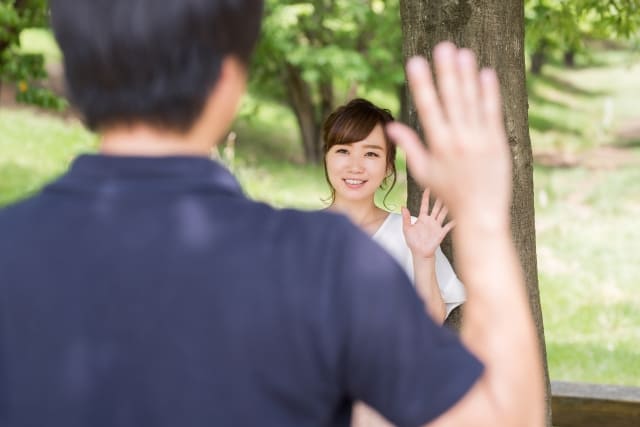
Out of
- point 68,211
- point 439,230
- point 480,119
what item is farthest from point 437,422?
point 439,230

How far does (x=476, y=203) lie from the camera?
1.37 m

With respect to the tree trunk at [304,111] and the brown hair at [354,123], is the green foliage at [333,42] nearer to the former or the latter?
the tree trunk at [304,111]

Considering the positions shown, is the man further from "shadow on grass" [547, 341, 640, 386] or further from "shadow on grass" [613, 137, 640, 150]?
"shadow on grass" [613, 137, 640, 150]

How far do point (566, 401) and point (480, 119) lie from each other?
15.3 ft

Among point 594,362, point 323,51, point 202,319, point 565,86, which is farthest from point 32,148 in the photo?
point 565,86

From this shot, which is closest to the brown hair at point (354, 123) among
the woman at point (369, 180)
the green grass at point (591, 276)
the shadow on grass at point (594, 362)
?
the woman at point (369, 180)

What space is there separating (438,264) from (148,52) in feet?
8.51

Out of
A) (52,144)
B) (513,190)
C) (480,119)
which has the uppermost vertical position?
(480,119)

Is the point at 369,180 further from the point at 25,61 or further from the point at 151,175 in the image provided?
the point at 25,61

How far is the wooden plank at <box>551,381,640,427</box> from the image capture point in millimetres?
5672

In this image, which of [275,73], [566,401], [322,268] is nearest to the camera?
[322,268]

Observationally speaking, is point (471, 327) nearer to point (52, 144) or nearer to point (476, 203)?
point (476, 203)

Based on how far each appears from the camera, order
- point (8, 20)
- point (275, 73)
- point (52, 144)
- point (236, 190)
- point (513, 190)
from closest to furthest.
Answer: point (236, 190), point (513, 190), point (8, 20), point (52, 144), point (275, 73)

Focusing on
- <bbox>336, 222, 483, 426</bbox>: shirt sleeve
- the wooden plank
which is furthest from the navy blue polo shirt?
the wooden plank
